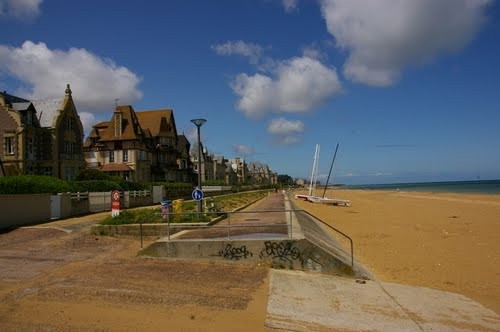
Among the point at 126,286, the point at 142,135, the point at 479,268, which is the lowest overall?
the point at 479,268

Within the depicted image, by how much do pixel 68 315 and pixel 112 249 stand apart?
6.17m

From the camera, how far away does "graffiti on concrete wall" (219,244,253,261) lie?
11320mm

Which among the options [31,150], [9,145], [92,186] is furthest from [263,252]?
[31,150]

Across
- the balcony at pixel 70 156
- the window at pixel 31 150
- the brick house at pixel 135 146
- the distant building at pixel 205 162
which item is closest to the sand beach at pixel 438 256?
the balcony at pixel 70 156

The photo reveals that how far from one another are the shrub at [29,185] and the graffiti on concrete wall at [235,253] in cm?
1570

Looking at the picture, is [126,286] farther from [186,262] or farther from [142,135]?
[142,135]

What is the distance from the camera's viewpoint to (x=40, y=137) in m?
40.8

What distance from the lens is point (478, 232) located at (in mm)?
21219

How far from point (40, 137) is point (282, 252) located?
123ft

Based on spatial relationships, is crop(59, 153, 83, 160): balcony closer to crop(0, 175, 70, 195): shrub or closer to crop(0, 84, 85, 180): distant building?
crop(0, 84, 85, 180): distant building

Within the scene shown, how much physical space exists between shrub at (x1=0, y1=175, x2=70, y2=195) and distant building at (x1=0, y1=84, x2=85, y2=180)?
14.6 meters

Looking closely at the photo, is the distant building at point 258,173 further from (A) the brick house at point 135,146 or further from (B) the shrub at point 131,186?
(B) the shrub at point 131,186

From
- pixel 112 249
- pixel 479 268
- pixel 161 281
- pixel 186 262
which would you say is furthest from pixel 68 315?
pixel 479 268

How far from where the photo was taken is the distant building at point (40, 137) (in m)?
37.9
